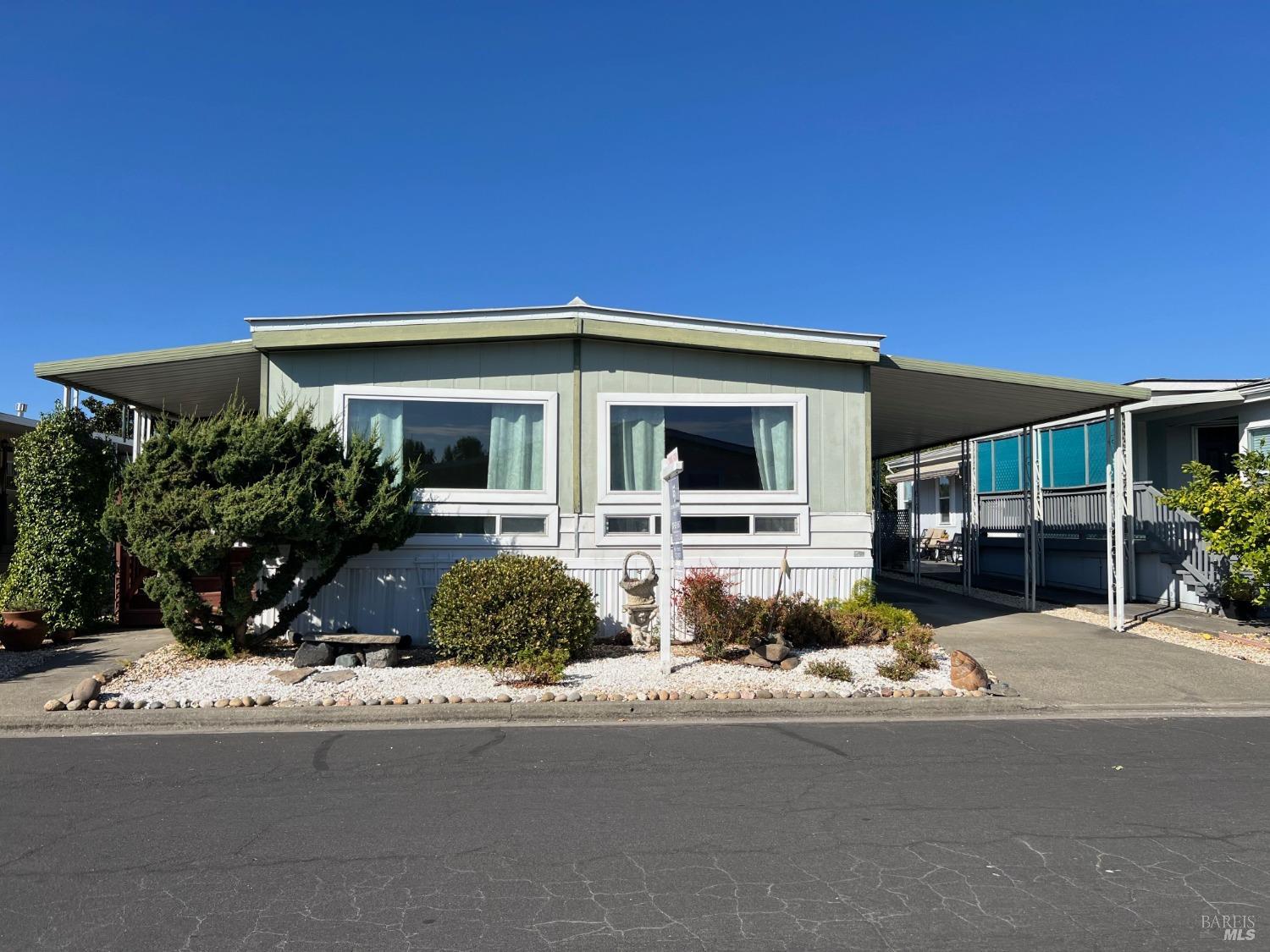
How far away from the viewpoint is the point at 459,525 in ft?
37.7

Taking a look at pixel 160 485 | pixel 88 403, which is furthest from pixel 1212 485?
pixel 88 403

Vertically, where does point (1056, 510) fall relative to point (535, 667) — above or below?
above

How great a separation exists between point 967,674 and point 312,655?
6620 mm

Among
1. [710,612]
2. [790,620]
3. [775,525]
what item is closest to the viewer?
[710,612]

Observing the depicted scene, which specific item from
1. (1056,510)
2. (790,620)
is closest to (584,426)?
(790,620)

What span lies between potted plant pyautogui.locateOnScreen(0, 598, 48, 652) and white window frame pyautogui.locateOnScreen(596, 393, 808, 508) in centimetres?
676

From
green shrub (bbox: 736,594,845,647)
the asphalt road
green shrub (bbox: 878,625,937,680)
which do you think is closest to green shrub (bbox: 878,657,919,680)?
green shrub (bbox: 878,625,937,680)

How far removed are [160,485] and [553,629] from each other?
426 centimetres

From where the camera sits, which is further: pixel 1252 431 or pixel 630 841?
pixel 1252 431

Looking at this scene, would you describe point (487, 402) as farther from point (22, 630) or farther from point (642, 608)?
point (22, 630)

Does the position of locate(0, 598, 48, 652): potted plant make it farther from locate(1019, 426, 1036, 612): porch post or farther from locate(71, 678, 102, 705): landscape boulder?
locate(1019, 426, 1036, 612): porch post

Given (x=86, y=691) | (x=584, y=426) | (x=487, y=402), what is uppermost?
(x=487, y=402)

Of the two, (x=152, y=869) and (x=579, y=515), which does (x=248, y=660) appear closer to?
(x=579, y=515)

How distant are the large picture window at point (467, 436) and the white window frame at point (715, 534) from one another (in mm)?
830
